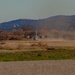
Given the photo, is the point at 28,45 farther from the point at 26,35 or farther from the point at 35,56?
the point at 26,35

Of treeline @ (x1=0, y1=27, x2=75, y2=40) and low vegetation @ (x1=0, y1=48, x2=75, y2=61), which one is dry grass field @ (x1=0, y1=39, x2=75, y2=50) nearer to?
low vegetation @ (x1=0, y1=48, x2=75, y2=61)

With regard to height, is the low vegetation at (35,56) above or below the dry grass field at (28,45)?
above

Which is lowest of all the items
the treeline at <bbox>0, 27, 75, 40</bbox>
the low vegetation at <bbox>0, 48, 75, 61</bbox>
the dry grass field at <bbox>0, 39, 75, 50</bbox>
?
the treeline at <bbox>0, 27, 75, 40</bbox>

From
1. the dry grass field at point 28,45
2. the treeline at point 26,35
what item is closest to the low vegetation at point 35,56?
the dry grass field at point 28,45

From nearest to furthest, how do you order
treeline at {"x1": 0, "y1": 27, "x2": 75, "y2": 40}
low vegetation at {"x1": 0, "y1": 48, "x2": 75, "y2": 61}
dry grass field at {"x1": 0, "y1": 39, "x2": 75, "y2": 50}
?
1. low vegetation at {"x1": 0, "y1": 48, "x2": 75, "y2": 61}
2. dry grass field at {"x1": 0, "y1": 39, "x2": 75, "y2": 50}
3. treeline at {"x1": 0, "y1": 27, "x2": 75, "y2": 40}

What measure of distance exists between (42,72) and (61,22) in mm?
158381

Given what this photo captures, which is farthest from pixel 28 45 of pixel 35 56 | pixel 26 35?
pixel 26 35

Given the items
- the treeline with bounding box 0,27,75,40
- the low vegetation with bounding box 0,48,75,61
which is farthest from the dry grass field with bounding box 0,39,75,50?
A: the treeline with bounding box 0,27,75,40

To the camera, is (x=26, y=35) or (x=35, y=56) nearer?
(x=35, y=56)

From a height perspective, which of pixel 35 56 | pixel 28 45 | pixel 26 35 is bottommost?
pixel 26 35

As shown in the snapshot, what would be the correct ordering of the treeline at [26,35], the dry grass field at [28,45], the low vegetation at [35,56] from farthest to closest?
1. the treeline at [26,35]
2. the dry grass field at [28,45]
3. the low vegetation at [35,56]

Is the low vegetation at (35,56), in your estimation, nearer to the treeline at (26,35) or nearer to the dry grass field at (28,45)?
the dry grass field at (28,45)

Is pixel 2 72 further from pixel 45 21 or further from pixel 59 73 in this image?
pixel 45 21

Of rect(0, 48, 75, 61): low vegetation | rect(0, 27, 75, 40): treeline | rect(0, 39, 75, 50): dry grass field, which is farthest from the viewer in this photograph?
rect(0, 27, 75, 40): treeline
